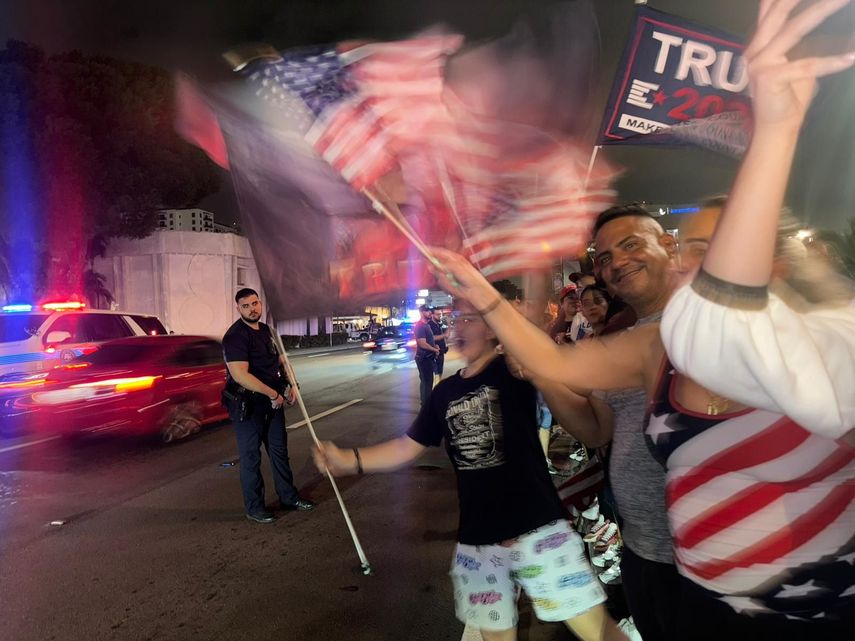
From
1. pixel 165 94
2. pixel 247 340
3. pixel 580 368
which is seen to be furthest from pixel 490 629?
pixel 165 94

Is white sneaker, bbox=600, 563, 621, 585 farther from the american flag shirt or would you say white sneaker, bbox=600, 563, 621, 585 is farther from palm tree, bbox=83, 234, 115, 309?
palm tree, bbox=83, 234, 115, 309

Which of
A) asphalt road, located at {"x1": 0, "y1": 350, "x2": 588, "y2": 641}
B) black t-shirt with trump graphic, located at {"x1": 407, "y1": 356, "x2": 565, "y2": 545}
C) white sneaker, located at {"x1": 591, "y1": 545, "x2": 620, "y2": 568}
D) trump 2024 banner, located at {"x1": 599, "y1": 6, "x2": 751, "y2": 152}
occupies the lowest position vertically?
asphalt road, located at {"x1": 0, "y1": 350, "x2": 588, "y2": 641}

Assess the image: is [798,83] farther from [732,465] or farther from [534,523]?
[534,523]

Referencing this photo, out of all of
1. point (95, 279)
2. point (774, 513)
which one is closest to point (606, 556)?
point (774, 513)

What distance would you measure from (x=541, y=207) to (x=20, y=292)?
27171 mm

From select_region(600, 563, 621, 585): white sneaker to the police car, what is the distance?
8.43 m

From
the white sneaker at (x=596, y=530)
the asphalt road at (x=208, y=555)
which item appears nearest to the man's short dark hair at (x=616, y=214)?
the white sneaker at (x=596, y=530)

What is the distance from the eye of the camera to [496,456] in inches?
94.7

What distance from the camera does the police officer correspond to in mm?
5043

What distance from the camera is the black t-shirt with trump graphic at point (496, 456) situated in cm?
233

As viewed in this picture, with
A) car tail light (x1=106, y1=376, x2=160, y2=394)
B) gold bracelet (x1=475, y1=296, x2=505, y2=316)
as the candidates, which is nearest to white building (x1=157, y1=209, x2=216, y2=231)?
car tail light (x1=106, y1=376, x2=160, y2=394)

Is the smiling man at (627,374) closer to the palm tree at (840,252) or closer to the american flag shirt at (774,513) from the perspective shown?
the american flag shirt at (774,513)

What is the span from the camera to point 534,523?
230cm

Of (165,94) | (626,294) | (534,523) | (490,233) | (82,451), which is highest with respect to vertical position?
(165,94)
